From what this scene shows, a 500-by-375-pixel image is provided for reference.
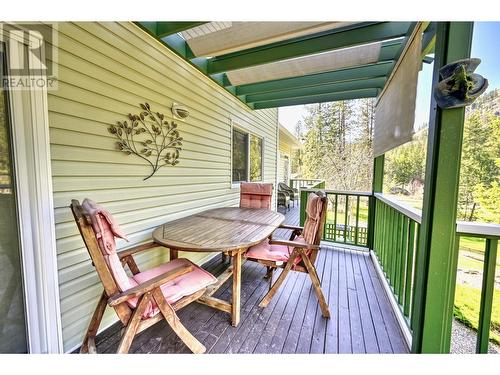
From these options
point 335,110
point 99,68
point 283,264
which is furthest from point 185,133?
point 335,110

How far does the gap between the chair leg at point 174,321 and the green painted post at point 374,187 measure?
3.15 metres

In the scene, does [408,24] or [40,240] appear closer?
[40,240]

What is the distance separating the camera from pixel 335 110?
41.3 ft

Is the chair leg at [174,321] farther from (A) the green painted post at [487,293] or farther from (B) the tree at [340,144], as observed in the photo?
(B) the tree at [340,144]

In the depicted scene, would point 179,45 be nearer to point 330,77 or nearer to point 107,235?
point 330,77

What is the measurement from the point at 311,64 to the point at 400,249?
247cm

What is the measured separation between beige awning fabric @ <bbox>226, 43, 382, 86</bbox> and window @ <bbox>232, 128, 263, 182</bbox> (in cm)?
131

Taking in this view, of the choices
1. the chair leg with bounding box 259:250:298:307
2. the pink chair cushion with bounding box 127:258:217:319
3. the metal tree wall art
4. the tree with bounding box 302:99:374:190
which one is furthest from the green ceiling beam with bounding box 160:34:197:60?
the tree with bounding box 302:99:374:190

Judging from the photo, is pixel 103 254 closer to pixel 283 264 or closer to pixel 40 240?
pixel 40 240

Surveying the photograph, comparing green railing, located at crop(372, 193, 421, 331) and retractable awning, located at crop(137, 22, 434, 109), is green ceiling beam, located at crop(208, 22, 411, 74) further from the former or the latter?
green railing, located at crop(372, 193, 421, 331)

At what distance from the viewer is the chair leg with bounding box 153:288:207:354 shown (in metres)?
1.35

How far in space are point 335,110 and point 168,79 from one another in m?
12.5

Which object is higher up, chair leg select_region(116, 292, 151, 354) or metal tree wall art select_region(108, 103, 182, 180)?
metal tree wall art select_region(108, 103, 182, 180)

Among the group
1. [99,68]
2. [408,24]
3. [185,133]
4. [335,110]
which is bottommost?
[185,133]
